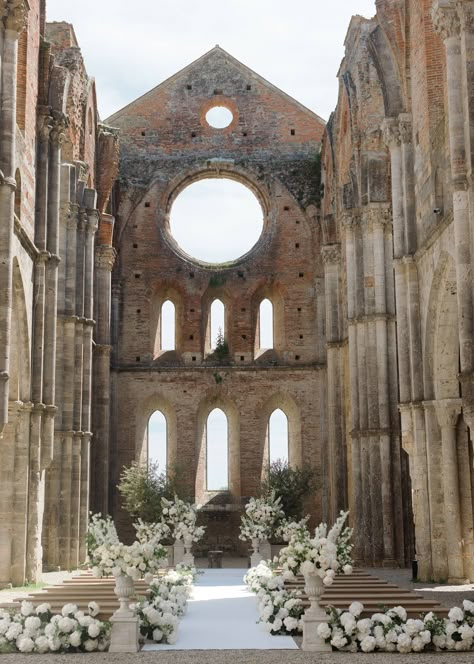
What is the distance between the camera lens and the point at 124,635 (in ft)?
35.7

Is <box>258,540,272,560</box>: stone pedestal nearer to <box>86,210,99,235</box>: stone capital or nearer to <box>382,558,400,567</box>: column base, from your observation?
<box>382,558,400,567</box>: column base

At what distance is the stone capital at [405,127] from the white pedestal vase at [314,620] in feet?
40.5

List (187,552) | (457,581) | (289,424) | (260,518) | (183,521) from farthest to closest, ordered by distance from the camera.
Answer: (289,424)
(260,518)
(183,521)
(187,552)
(457,581)

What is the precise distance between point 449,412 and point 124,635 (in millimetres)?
9769

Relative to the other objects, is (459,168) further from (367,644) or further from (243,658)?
(243,658)

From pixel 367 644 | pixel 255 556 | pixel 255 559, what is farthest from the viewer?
pixel 255 556

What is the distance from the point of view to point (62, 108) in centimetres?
2208

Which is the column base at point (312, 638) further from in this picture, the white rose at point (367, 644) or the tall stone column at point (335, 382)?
the tall stone column at point (335, 382)

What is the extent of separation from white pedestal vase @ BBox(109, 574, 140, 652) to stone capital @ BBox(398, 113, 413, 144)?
13.2 metres

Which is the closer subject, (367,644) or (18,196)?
(367,644)

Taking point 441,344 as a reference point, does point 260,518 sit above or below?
below

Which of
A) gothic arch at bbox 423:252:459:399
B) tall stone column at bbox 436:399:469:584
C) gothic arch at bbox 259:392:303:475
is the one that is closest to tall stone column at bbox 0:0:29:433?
gothic arch at bbox 423:252:459:399

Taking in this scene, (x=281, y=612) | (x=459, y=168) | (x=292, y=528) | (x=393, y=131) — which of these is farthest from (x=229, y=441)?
(x=281, y=612)

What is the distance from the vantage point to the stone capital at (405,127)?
70.1 feet
